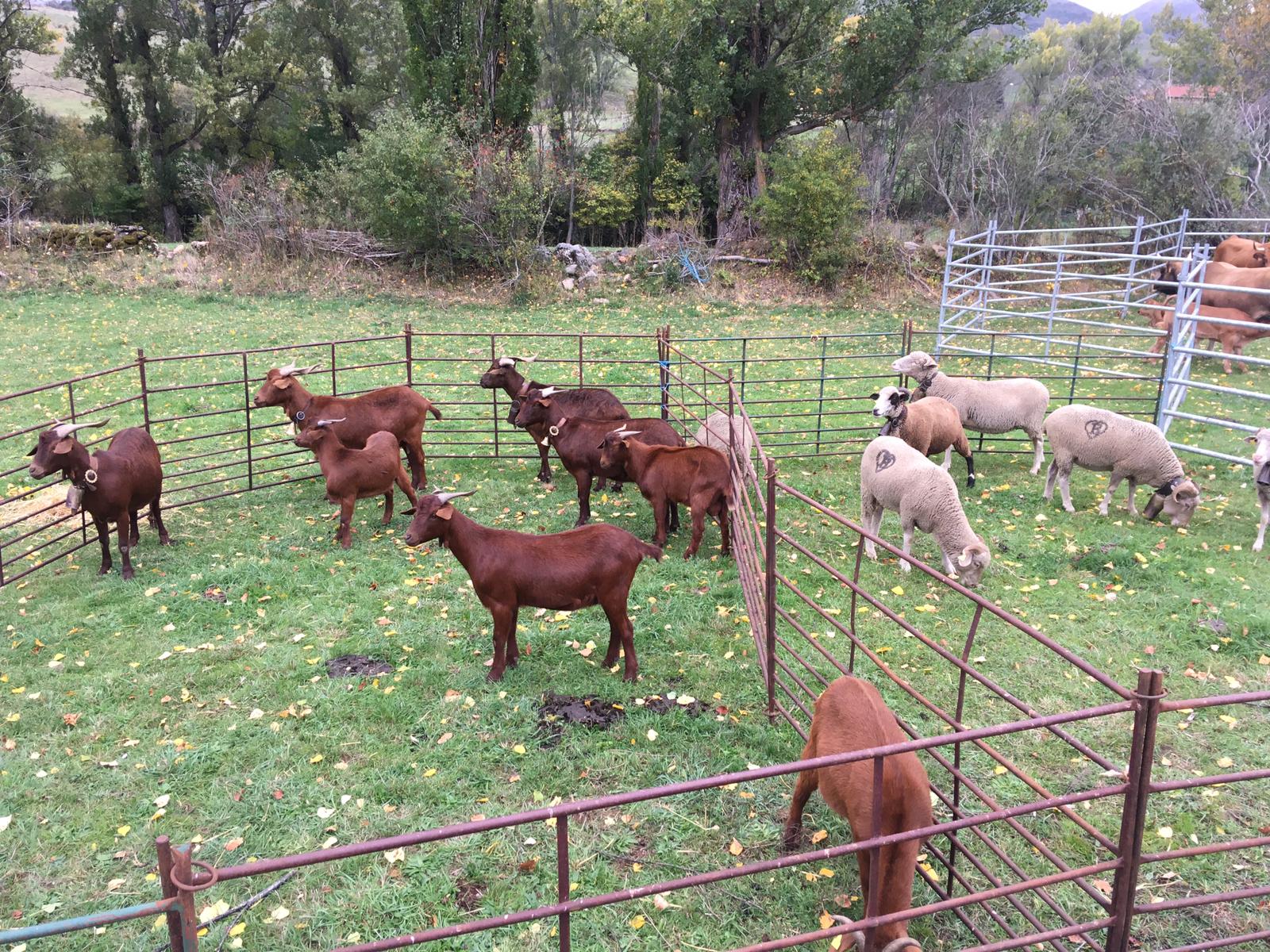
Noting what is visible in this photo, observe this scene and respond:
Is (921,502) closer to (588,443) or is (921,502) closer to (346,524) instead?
(588,443)

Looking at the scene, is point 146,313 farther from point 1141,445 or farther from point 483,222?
point 1141,445

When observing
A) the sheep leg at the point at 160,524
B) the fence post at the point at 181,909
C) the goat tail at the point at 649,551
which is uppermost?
the fence post at the point at 181,909

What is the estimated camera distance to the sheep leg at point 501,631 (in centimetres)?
628

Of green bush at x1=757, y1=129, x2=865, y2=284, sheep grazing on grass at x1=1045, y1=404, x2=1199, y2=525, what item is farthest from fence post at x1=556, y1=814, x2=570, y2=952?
green bush at x1=757, y1=129, x2=865, y2=284

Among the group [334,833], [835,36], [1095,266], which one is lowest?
[334,833]

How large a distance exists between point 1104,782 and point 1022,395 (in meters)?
6.33

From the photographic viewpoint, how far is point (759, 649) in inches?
251

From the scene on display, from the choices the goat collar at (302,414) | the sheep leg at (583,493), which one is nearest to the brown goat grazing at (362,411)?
the goat collar at (302,414)

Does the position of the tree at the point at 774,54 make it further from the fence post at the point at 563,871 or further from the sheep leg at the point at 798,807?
the fence post at the point at 563,871

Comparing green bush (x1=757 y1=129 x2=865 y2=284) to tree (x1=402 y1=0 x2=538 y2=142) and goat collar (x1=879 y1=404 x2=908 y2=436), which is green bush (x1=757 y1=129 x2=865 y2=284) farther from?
goat collar (x1=879 y1=404 x2=908 y2=436)

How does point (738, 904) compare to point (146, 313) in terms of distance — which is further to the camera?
point (146, 313)

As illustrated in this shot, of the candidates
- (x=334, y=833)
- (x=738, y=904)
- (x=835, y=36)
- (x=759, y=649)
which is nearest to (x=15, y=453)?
(x=334, y=833)

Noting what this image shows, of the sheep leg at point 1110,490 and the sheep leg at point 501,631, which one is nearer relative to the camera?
the sheep leg at point 501,631

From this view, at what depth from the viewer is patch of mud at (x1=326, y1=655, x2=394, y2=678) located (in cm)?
645
